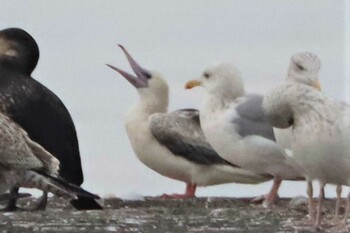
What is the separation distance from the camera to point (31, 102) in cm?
939

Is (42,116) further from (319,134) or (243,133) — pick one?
(319,134)

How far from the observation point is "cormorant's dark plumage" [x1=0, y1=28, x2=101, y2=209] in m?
9.37

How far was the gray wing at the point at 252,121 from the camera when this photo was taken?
9.15m

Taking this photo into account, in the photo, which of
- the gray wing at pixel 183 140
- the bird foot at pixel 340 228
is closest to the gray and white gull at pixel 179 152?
the gray wing at pixel 183 140

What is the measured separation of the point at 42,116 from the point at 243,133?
3.90ft

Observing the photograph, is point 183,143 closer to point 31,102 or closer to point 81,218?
point 31,102

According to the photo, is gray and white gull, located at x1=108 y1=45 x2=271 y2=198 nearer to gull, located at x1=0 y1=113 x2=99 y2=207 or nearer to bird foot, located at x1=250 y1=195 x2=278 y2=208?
bird foot, located at x1=250 y1=195 x2=278 y2=208

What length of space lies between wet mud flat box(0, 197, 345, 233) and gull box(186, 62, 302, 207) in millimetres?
349

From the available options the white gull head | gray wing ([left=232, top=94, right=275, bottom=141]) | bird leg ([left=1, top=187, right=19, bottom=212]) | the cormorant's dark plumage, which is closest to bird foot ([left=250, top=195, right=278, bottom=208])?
gray wing ([left=232, top=94, right=275, bottom=141])

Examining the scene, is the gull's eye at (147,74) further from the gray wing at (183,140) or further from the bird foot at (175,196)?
the bird foot at (175,196)

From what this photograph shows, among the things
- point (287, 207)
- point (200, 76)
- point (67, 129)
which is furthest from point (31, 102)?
point (287, 207)

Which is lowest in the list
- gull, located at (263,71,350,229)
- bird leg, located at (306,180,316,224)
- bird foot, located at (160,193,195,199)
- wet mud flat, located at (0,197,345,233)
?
wet mud flat, located at (0,197,345,233)

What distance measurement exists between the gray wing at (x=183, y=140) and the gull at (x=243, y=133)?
0.66 meters

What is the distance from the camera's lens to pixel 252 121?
919 centimetres
